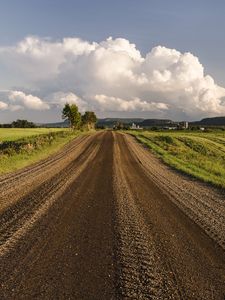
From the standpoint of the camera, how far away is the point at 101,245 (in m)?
8.32

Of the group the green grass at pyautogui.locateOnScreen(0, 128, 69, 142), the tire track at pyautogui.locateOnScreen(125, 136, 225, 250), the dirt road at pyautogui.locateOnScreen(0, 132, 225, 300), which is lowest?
the green grass at pyautogui.locateOnScreen(0, 128, 69, 142)

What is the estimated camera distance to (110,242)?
28.1ft

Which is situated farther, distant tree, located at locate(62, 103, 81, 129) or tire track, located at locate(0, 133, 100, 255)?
distant tree, located at locate(62, 103, 81, 129)

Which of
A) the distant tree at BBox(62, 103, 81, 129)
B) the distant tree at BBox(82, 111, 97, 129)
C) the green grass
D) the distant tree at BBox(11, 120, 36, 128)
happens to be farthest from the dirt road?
the distant tree at BBox(11, 120, 36, 128)

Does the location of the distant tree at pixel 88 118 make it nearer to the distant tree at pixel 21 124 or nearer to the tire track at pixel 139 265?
the distant tree at pixel 21 124

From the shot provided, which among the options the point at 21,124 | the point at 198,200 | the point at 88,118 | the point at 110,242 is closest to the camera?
the point at 110,242

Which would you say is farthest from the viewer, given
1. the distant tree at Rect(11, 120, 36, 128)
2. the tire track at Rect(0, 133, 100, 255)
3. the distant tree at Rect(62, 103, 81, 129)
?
the distant tree at Rect(11, 120, 36, 128)

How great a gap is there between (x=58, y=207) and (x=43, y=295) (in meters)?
6.16

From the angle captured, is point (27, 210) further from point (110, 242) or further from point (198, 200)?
point (198, 200)

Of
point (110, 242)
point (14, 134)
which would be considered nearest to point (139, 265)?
point (110, 242)

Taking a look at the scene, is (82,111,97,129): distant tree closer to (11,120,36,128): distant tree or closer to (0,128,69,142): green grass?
(11,120,36,128): distant tree

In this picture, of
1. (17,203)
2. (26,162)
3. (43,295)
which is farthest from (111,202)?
(26,162)

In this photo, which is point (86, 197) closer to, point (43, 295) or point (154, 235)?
point (154, 235)

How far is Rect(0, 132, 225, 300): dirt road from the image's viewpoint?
6184 millimetres
